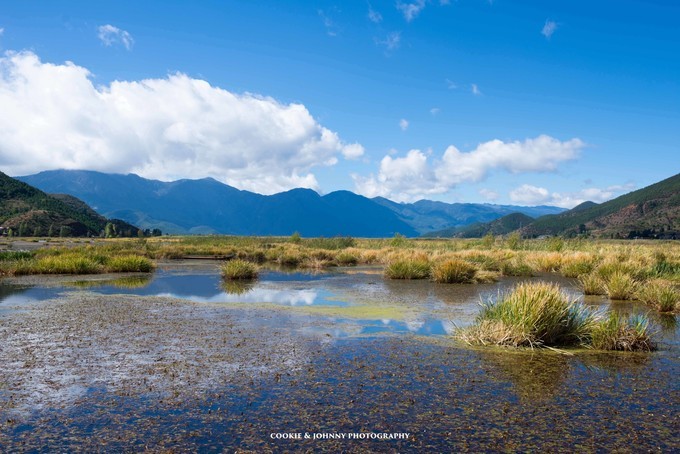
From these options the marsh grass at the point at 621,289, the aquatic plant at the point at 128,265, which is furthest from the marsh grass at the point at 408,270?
the aquatic plant at the point at 128,265

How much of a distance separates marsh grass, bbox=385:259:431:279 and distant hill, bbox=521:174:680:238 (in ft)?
242

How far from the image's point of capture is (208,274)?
27.4m

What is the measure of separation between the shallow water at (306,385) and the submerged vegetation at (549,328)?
0.43 m

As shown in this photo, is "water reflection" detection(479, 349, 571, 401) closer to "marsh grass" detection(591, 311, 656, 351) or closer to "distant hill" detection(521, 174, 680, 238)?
"marsh grass" detection(591, 311, 656, 351)

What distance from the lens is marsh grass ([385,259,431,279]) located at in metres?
25.6

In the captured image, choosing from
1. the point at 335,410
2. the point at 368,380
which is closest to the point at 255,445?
the point at 335,410

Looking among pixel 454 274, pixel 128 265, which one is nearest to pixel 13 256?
pixel 128 265

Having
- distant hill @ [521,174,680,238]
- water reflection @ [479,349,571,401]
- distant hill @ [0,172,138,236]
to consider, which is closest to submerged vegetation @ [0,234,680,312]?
water reflection @ [479,349,571,401]

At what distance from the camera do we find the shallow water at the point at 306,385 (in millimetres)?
5871

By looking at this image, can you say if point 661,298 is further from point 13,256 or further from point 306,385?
point 13,256

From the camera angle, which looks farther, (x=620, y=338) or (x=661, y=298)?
(x=661, y=298)

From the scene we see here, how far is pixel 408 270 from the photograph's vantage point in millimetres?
25625

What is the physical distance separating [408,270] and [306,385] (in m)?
18.3

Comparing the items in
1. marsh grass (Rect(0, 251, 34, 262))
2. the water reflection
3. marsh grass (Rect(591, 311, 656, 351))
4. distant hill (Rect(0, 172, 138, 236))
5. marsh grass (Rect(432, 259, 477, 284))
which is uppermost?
distant hill (Rect(0, 172, 138, 236))
